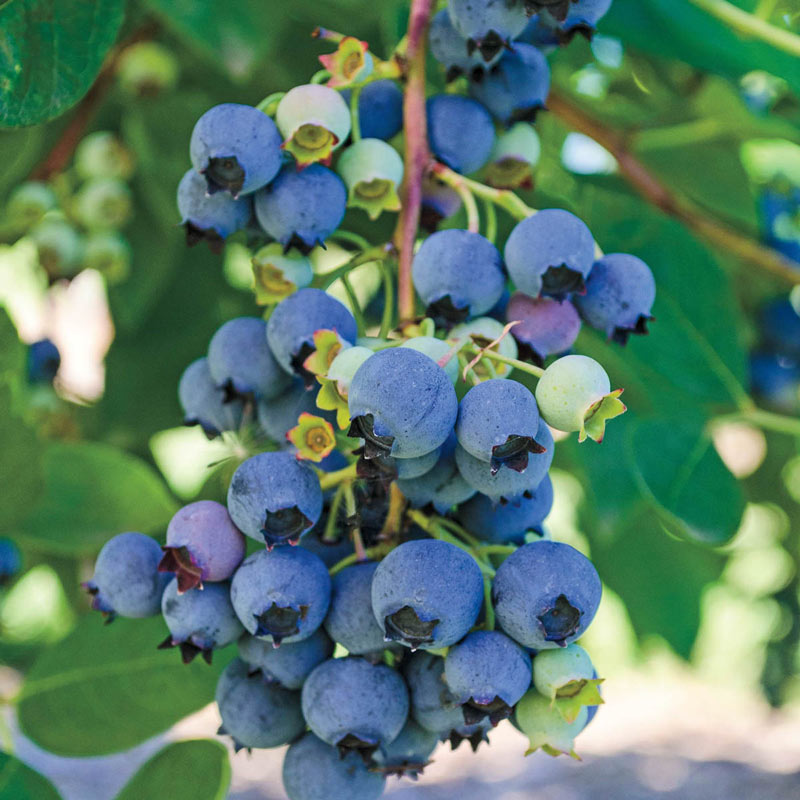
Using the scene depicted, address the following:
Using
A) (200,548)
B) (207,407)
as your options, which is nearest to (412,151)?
(207,407)

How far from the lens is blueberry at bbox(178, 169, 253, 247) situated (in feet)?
2.59

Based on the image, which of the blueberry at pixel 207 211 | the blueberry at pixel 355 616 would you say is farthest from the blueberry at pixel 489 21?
the blueberry at pixel 355 616

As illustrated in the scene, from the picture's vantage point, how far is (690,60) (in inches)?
45.7

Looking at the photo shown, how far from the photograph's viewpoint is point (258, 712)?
0.76 m

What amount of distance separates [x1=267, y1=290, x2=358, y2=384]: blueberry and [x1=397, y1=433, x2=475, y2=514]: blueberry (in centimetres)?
13

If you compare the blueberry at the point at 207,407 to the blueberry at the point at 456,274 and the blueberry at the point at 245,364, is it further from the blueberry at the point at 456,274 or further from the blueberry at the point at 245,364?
the blueberry at the point at 456,274

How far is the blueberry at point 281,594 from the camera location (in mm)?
686

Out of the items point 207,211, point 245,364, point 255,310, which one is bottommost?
point 255,310

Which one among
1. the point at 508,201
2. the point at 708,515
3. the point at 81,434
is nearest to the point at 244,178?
the point at 508,201

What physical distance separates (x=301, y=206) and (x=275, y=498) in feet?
0.82

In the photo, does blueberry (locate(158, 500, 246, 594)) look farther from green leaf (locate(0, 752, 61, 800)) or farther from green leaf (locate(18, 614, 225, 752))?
green leaf (locate(0, 752, 61, 800))

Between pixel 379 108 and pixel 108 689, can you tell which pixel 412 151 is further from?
pixel 108 689

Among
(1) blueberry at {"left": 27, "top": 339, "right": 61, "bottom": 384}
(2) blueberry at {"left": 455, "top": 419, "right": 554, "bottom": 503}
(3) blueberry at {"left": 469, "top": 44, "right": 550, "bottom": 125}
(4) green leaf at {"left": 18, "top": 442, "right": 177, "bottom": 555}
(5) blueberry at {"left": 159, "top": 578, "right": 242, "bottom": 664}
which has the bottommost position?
(1) blueberry at {"left": 27, "top": 339, "right": 61, "bottom": 384}

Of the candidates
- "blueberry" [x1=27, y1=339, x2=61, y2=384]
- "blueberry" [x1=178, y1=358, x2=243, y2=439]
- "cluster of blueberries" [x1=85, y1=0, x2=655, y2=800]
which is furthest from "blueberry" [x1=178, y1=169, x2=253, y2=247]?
"blueberry" [x1=27, y1=339, x2=61, y2=384]
